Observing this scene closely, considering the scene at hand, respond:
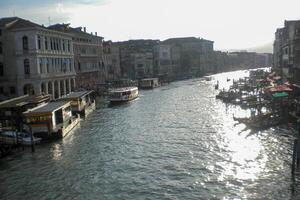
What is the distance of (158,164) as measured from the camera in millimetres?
29531

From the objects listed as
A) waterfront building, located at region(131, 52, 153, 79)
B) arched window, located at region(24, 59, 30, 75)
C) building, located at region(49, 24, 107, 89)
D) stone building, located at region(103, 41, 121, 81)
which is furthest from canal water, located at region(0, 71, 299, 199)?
waterfront building, located at region(131, 52, 153, 79)

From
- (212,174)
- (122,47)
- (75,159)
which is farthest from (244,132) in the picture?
(122,47)

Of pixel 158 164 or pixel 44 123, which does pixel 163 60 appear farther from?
pixel 158 164

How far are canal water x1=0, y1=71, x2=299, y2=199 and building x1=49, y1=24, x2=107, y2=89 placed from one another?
149ft

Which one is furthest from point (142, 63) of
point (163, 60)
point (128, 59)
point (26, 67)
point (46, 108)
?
point (46, 108)

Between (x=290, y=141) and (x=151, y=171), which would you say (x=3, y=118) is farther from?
(x=290, y=141)

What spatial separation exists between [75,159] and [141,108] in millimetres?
31082

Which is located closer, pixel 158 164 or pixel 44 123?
pixel 158 164

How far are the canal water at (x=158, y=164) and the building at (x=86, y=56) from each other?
45.4 meters

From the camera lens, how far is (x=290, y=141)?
34.8 meters

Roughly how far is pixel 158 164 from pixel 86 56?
227ft

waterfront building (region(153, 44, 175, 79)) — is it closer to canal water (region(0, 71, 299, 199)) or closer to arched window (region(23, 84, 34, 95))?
arched window (region(23, 84, 34, 95))

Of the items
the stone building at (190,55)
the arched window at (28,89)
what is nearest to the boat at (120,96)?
the arched window at (28,89)

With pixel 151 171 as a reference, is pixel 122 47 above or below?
above
